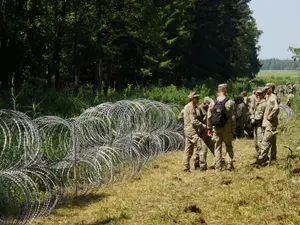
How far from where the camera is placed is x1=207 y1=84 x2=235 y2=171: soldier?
10.0 metres

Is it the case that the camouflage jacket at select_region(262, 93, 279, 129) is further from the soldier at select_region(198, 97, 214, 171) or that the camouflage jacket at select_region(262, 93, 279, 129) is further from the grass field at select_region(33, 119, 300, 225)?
the soldier at select_region(198, 97, 214, 171)

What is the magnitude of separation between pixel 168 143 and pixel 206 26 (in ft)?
128

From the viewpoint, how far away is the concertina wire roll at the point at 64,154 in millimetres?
7469

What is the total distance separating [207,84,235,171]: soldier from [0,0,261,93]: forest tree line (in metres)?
15.5

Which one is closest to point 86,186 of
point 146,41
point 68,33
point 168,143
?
point 168,143

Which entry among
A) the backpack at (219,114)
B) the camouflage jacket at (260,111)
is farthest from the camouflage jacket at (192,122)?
the camouflage jacket at (260,111)

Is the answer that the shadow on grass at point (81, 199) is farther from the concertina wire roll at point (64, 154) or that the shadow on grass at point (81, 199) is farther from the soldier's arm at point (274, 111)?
the soldier's arm at point (274, 111)

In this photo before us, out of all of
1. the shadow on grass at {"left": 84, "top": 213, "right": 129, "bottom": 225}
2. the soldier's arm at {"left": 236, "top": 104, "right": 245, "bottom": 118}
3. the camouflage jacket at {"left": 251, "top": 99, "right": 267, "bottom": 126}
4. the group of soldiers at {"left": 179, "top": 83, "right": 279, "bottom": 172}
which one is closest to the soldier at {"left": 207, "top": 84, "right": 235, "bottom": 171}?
the group of soldiers at {"left": 179, "top": 83, "right": 279, "bottom": 172}

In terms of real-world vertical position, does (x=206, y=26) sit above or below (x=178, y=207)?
above

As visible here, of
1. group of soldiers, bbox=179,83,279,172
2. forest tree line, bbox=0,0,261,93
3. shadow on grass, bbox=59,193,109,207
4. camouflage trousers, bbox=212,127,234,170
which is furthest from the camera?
forest tree line, bbox=0,0,261,93

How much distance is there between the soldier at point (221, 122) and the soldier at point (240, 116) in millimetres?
6244

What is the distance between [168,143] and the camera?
599 inches

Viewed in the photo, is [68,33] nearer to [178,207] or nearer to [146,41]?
[146,41]

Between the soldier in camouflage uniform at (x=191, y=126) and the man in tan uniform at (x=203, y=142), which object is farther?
the man in tan uniform at (x=203, y=142)
